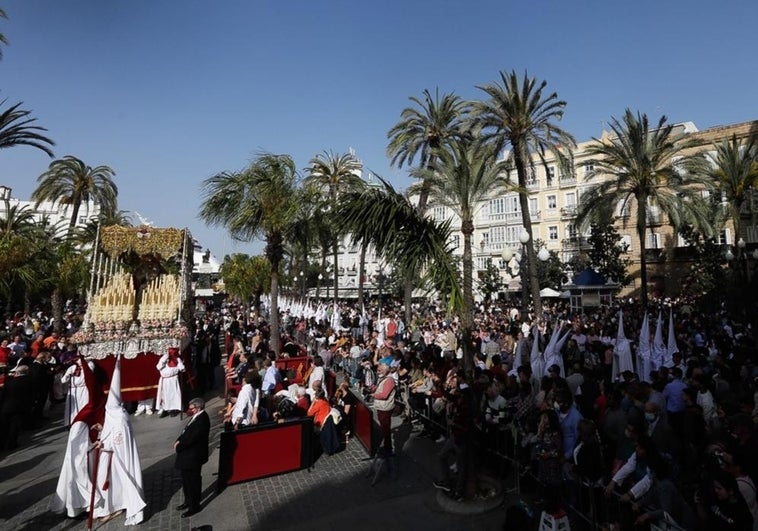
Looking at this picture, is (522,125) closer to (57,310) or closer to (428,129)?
(428,129)

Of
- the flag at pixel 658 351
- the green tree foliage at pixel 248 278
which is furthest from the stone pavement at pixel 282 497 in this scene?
the green tree foliage at pixel 248 278

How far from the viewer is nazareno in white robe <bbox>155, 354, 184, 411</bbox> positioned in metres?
11.2

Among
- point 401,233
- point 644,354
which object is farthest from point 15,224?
point 644,354

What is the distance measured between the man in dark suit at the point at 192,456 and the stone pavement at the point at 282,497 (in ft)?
0.83

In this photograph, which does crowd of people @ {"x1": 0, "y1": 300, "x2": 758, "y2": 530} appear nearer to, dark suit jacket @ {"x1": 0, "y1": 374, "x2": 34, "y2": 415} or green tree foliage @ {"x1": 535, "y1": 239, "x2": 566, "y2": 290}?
dark suit jacket @ {"x1": 0, "y1": 374, "x2": 34, "y2": 415}

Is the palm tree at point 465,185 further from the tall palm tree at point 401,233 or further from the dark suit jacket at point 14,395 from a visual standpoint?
the dark suit jacket at point 14,395

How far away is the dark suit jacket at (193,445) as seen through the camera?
6265 millimetres

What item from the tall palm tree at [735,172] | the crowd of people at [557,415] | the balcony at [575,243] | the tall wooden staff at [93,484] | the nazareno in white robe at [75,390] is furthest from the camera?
the balcony at [575,243]

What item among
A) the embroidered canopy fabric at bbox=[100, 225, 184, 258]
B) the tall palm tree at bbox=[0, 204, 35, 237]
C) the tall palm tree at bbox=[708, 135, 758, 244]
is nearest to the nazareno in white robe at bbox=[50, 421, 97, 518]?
the embroidered canopy fabric at bbox=[100, 225, 184, 258]

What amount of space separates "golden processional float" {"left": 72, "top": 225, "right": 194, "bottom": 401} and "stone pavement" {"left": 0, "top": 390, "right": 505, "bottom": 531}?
2.38m

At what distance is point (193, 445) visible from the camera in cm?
634

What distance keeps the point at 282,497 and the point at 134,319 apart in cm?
810

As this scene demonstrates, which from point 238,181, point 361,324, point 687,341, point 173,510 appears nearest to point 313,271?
point 361,324

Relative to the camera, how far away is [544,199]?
50875 millimetres
